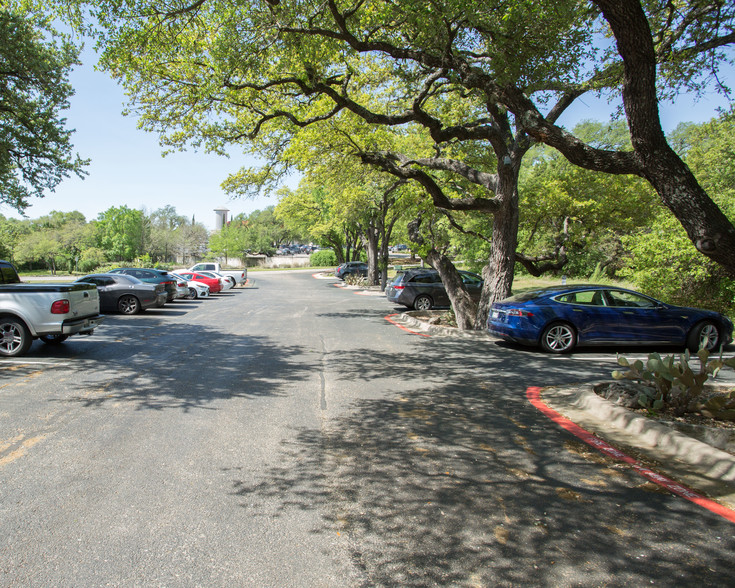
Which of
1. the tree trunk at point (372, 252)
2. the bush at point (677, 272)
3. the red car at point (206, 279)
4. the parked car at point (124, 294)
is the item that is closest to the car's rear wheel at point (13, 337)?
the parked car at point (124, 294)

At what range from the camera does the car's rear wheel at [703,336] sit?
33.3 feet

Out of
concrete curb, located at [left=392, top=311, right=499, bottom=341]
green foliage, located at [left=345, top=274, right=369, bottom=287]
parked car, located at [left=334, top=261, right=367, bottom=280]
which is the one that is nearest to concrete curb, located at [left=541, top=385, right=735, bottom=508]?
concrete curb, located at [left=392, top=311, right=499, bottom=341]

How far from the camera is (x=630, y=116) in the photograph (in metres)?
5.66

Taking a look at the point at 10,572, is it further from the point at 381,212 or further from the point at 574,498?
the point at 381,212

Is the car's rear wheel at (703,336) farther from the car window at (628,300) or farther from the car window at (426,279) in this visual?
the car window at (426,279)

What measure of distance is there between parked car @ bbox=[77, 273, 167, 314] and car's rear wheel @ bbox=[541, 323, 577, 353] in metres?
13.7

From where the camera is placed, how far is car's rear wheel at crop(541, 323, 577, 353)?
10.3m

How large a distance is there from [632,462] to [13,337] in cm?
1033

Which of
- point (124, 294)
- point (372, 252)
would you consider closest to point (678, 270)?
point (124, 294)

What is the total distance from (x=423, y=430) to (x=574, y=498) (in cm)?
189

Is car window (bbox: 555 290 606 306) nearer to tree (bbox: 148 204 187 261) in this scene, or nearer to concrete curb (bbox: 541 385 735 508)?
concrete curb (bbox: 541 385 735 508)

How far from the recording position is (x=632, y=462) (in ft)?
15.1

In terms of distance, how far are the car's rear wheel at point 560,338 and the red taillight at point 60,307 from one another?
947 cm

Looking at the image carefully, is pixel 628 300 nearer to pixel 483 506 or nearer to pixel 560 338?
pixel 560 338
